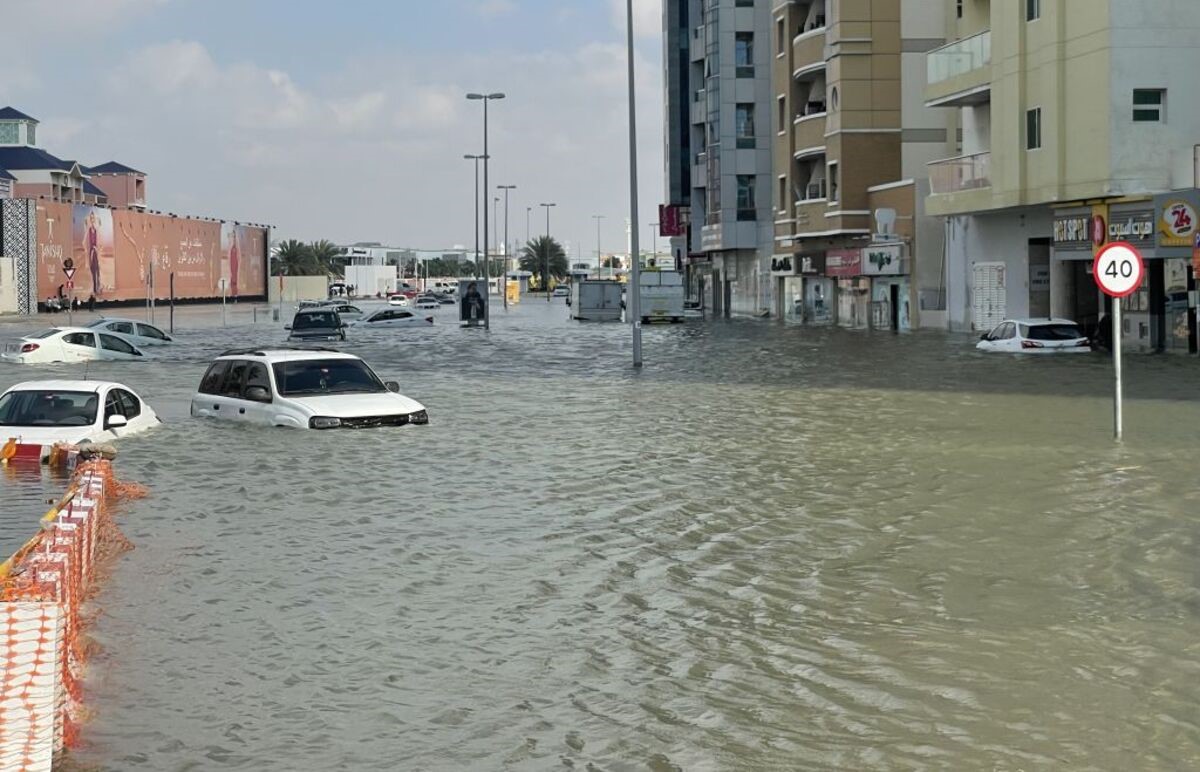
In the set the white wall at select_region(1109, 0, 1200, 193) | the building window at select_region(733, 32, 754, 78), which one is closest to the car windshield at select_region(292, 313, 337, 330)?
the white wall at select_region(1109, 0, 1200, 193)

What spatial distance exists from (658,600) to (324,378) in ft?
46.0

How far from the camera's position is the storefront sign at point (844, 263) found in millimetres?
66844

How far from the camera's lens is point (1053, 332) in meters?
44.4

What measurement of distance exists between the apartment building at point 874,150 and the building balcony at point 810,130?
1.7 inches

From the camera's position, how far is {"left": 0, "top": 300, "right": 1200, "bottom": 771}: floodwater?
8.22m

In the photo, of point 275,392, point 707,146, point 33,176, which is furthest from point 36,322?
point 275,392

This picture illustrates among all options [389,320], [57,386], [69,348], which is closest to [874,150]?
[389,320]

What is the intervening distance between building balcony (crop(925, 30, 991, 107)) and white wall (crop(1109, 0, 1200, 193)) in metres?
8.01

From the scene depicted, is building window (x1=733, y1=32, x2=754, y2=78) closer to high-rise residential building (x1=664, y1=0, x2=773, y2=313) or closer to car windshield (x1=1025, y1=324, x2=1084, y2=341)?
high-rise residential building (x1=664, y1=0, x2=773, y2=313)

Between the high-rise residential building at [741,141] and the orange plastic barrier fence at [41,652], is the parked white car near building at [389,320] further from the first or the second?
the orange plastic barrier fence at [41,652]

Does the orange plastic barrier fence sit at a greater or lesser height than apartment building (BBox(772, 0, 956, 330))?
lesser

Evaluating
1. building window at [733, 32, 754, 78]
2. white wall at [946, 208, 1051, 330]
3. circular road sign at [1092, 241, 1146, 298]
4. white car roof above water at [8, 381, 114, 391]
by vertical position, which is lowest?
white car roof above water at [8, 381, 114, 391]

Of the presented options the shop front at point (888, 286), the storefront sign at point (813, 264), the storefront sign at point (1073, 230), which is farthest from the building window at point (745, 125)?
the storefront sign at point (1073, 230)

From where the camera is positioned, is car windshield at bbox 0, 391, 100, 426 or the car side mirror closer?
car windshield at bbox 0, 391, 100, 426
